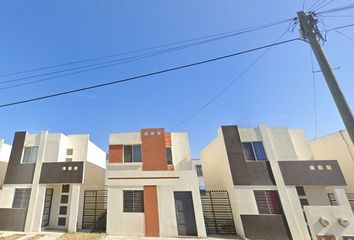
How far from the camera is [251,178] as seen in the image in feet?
36.3

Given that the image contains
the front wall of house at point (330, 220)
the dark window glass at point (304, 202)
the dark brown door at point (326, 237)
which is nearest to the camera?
the dark brown door at point (326, 237)

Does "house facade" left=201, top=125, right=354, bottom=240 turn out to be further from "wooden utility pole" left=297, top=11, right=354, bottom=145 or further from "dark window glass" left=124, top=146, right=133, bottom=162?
"wooden utility pole" left=297, top=11, right=354, bottom=145

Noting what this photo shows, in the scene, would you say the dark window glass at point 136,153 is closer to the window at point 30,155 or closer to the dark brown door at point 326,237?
the window at point 30,155

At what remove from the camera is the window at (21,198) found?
461 inches

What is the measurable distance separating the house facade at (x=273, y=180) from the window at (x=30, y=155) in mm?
13151

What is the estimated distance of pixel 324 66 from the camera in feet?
16.3

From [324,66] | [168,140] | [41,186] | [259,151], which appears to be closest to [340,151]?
[259,151]

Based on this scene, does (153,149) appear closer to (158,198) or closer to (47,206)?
(158,198)

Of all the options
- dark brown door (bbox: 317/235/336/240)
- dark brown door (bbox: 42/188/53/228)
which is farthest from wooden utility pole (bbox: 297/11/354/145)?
dark brown door (bbox: 42/188/53/228)

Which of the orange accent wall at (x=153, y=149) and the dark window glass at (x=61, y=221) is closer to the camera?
the orange accent wall at (x=153, y=149)

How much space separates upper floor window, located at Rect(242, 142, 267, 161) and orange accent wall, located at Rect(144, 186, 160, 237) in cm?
632

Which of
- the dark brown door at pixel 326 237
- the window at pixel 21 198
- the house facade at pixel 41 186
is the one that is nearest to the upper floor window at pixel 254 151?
the dark brown door at pixel 326 237

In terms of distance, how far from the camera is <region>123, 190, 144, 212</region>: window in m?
11.1

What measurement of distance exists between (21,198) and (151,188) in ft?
28.1
